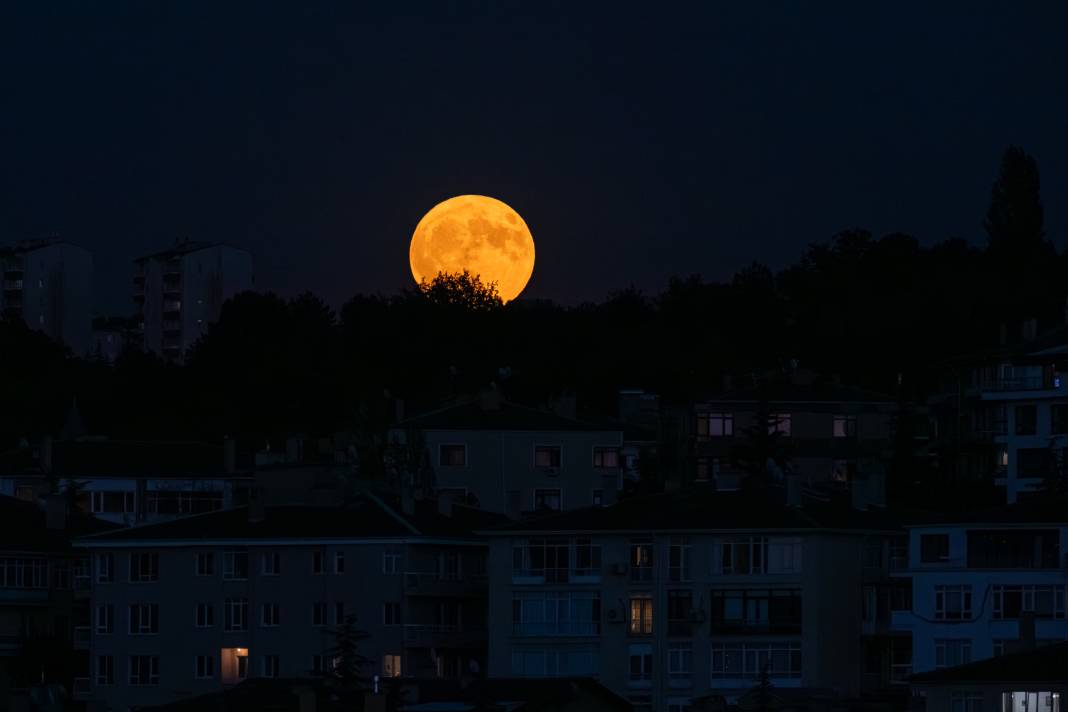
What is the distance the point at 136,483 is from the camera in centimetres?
10350

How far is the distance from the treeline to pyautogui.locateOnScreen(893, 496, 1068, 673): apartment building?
3590 cm

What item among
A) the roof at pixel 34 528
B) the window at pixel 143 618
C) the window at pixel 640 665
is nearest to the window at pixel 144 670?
the window at pixel 143 618

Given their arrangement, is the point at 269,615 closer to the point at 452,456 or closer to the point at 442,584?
the point at 442,584

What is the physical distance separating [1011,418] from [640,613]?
22358 millimetres

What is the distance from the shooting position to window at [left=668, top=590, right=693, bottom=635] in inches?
3059

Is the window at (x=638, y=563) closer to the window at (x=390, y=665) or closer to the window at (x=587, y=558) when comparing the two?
the window at (x=587, y=558)

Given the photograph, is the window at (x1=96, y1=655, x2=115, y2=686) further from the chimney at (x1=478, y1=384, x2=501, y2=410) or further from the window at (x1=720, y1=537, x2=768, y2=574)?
the chimney at (x1=478, y1=384, x2=501, y2=410)

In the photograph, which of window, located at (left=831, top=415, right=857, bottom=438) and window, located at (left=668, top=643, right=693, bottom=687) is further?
window, located at (left=831, top=415, right=857, bottom=438)

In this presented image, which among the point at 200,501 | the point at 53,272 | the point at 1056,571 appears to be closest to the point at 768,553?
the point at 1056,571

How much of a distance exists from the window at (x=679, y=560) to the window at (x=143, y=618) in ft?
51.0

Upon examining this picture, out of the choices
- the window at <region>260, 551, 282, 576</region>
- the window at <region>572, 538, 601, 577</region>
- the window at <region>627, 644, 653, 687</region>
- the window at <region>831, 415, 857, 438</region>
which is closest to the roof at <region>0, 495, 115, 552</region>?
the window at <region>260, 551, 282, 576</region>

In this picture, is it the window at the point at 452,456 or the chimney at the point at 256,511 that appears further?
the window at the point at 452,456

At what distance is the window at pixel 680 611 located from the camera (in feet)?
255

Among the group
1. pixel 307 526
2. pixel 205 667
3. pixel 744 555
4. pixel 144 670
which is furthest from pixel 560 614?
pixel 144 670
